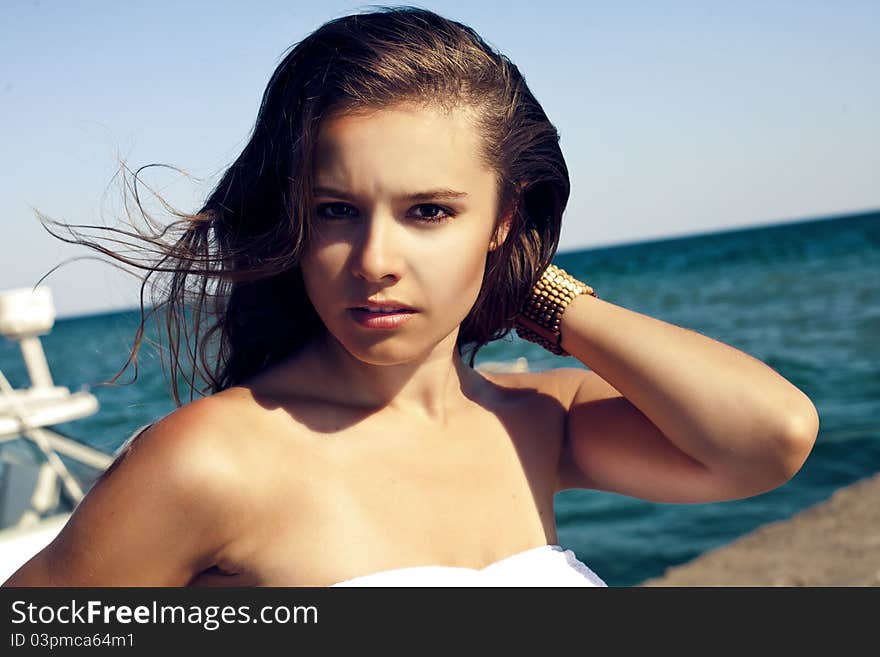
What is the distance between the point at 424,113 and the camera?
Answer: 5.03ft

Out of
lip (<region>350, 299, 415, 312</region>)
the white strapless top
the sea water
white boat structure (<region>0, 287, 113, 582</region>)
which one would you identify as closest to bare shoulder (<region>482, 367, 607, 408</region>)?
the sea water

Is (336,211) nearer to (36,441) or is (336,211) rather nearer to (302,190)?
(302,190)

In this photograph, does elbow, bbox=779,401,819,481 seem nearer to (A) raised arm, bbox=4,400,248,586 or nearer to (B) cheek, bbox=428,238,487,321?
(B) cheek, bbox=428,238,487,321

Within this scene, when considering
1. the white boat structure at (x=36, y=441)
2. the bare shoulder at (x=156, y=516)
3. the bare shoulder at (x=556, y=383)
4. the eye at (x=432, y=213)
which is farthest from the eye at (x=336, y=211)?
the white boat structure at (x=36, y=441)

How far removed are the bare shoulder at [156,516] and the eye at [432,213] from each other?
0.53 meters

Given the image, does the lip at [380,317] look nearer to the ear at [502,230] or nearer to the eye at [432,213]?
the eye at [432,213]

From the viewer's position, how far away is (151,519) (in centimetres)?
133

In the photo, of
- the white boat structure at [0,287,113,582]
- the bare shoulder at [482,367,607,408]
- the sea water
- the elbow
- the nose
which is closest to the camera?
the nose

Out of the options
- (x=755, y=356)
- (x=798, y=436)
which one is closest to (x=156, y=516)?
(x=798, y=436)

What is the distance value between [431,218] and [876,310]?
19.3m

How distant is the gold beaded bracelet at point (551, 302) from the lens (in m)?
1.89

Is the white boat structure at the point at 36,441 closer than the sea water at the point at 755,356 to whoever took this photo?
Yes

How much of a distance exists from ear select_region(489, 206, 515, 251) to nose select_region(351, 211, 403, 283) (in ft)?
1.10

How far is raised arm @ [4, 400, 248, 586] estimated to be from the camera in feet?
4.35
